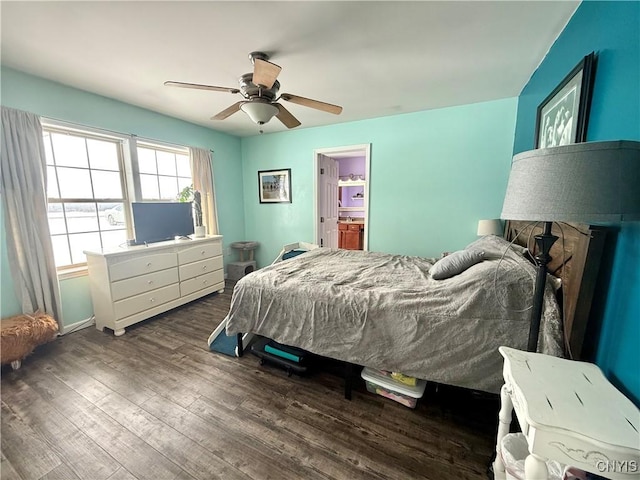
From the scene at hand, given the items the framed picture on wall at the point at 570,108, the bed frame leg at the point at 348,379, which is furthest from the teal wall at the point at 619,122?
the bed frame leg at the point at 348,379

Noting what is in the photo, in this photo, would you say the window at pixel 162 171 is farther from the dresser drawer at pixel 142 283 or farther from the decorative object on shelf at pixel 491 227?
the decorative object on shelf at pixel 491 227

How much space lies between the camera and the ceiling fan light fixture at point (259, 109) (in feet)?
6.52

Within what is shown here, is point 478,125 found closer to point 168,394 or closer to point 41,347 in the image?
point 168,394

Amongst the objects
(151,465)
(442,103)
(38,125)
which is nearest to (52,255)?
(38,125)

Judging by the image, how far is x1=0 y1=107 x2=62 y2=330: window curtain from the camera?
2.19 meters

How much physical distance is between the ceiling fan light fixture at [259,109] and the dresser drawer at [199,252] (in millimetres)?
2039

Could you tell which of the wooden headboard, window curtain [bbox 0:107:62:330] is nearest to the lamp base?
the wooden headboard

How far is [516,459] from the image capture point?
3.26 ft

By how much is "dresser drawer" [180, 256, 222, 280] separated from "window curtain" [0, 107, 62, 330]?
117 cm

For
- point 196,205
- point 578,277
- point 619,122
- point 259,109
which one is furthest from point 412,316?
point 196,205

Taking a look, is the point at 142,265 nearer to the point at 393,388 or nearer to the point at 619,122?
the point at 393,388

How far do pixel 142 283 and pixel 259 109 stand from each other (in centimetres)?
230

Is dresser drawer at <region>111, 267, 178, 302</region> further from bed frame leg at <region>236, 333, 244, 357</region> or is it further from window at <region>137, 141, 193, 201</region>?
bed frame leg at <region>236, 333, 244, 357</region>

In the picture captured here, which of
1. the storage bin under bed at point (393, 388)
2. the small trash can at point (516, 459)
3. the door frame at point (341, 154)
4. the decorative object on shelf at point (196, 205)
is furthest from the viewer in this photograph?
the door frame at point (341, 154)
